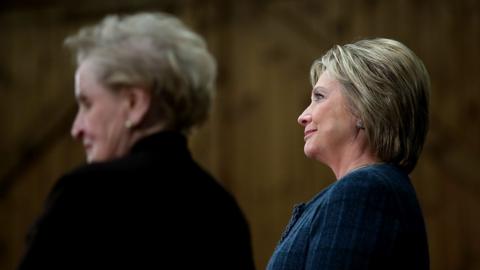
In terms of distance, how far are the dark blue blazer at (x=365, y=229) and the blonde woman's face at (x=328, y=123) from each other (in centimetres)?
11

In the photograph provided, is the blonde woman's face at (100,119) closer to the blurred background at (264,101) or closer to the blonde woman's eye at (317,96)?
the blonde woman's eye at (317,96)

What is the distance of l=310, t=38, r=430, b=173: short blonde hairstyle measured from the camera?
1678 mm

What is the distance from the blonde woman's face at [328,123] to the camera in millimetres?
1721

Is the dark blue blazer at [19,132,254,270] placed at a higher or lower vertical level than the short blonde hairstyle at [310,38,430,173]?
lower

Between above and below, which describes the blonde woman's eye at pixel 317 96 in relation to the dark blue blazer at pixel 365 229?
above

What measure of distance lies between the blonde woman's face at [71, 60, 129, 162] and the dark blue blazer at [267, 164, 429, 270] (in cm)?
72

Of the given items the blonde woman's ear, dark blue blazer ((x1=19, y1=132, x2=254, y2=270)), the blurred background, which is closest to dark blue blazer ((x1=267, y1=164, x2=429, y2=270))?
dark blue blazer ((x1=19, y1=132, x2=254, y2=270))

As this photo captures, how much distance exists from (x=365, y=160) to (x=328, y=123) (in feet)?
0.36

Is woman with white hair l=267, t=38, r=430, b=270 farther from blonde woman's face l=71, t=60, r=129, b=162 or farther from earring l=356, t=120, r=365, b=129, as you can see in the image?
blonde woman's face l=71, t=60, r=129, b=162

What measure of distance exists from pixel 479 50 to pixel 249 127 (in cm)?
142

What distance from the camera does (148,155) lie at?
83.4 inches

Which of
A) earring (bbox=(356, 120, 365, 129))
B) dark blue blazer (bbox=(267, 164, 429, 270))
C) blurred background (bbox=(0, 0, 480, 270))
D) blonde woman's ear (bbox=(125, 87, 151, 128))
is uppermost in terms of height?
earring (bbox=(356, 120, 365, 129))

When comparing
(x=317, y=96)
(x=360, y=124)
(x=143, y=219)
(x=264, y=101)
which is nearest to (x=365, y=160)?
(x=360, y=124)

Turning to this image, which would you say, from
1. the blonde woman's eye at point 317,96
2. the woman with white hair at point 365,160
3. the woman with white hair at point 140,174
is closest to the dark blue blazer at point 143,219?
the woman with white hair at point 140,174
